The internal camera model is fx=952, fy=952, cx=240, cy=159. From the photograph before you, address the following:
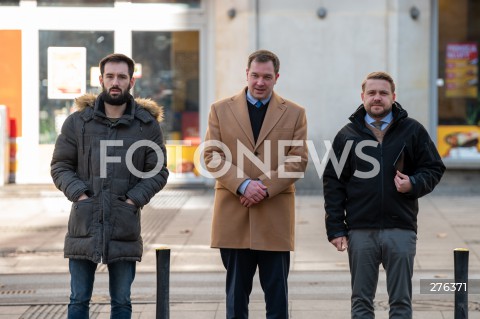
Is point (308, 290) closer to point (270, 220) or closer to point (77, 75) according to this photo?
point (270, 220)

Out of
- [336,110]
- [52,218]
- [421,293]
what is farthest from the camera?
[336,110]

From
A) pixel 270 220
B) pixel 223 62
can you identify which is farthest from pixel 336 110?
pixel 270 220

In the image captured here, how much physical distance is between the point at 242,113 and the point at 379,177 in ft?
3.37

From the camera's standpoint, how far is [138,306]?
7938mm

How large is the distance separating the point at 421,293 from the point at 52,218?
20.2ft

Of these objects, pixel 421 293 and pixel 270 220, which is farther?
pixel 421 293

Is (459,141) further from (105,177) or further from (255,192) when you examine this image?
(105,177)

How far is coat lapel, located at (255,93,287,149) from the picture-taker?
6.25 m

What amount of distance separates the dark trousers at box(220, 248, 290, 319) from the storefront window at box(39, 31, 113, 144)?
9.83 meters

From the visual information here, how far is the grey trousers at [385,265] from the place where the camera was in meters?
5.90

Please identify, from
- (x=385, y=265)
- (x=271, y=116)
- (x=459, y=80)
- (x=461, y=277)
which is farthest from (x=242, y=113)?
(x=459, y=80)

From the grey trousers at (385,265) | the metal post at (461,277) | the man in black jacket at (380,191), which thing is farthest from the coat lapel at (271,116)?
the metal post at (461,277)

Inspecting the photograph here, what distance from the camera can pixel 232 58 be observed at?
15.2 meters

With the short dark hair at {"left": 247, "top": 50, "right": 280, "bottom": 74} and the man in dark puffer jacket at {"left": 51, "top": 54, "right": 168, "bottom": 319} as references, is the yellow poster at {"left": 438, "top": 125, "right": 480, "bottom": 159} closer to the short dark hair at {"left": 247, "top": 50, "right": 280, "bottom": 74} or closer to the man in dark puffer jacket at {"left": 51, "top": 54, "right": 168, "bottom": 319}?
the short dark hair at {"left": 247, "top": 50, "right": 280, "bottom": 74}
